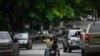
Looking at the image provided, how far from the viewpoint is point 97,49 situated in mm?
22891

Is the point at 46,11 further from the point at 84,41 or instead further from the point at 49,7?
the point at 84,41

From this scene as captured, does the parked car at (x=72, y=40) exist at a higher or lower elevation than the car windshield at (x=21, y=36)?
higher

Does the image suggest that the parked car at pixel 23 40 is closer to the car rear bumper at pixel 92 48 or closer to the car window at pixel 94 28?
the car window at pixel 94 28

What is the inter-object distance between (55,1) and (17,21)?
549 cm

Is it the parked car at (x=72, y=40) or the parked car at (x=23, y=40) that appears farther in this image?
the parked car at (x=23, y=40)

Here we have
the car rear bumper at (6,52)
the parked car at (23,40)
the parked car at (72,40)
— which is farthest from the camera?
the parked car at (23,40)

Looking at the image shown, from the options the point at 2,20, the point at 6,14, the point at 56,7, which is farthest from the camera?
the point at 56,7

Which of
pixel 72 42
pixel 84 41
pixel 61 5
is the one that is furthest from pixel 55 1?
pixel 84 41

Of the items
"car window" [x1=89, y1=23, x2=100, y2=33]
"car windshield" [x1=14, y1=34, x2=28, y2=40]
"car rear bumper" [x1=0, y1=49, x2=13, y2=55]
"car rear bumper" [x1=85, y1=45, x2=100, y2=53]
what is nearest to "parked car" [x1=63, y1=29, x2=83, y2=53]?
"car windshield" [x1=14, y1=34, x2=28, y2=40]

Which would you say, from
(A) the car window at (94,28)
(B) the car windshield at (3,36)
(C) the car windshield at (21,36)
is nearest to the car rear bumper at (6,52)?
(B) the car windshield at (3,36)

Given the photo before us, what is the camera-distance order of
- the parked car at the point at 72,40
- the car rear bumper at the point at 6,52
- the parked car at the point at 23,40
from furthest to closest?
the parked car at the point at 23,40
the parked car at the point at 72,40
the car rear bumper at the point at 6,52

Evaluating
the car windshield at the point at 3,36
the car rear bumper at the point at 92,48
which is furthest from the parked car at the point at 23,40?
the car rear bumper at the point at 92,48

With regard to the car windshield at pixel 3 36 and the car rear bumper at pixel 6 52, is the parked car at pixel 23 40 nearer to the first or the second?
the car windshield at pixel 3 36

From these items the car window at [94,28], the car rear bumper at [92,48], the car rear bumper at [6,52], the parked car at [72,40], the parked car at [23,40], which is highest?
the car window at [94,28]
